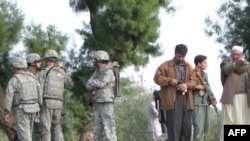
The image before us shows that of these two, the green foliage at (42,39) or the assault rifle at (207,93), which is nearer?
the assault rifle at (207,93)

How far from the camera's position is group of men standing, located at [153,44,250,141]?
1129 centimetres

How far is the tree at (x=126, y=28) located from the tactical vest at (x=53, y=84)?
25.9 ft

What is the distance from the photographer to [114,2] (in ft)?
68.9

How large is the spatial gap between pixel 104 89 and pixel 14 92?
5.16ft

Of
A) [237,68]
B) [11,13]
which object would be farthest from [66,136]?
[237,68]

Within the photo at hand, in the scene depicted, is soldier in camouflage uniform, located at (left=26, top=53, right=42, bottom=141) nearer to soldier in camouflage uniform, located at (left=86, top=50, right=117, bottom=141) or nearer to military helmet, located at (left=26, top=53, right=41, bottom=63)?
military helmet, located at (left=26, top=53, right=41, bottom=63)

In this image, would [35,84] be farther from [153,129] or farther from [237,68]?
[153,129]

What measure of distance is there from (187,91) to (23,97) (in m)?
2.94

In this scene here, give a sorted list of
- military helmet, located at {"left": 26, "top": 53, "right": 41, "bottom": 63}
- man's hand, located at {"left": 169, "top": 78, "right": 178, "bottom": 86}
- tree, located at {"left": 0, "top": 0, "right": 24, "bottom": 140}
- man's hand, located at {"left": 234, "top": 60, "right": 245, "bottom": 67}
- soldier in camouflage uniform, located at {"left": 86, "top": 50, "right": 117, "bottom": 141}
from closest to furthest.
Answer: man's hand, located at {"left": 169, "top": 78, "right": 178, "bottom": 86}
man's hand, located at {"left": 234, "top": 60, "right": 245, "bottom": 67}
soldier in camouflage uniform, located at {"left": 86, "top": 50, "right": 117, "bottom": 141}
military helmet, located at {"left": 26, "top": 53, "right": 41, "bottom": 63}
tree, located at {"left": 0, "top": 0, "right": 24, "bottom": 140}

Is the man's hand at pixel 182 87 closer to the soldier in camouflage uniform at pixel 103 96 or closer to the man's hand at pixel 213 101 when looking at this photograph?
the soldier in camouflage uniform at pixel 103 96

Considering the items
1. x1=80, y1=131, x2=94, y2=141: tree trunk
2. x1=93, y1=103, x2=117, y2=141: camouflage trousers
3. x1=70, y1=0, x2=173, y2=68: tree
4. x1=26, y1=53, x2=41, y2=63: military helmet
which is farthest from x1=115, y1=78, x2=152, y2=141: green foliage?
x1=26, y1=53, x2=41, y2=63: military helmet

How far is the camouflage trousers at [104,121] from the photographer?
1277 cm

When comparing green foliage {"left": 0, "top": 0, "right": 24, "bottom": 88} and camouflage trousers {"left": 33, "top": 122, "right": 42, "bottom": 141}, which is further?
green foliage {"left": 0, "top": 0, "right": 24, "bottom": 88}

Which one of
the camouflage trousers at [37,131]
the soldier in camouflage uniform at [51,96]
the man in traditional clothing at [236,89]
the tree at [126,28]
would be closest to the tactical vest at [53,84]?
the soldier in camouflage uniform at [51,96]
